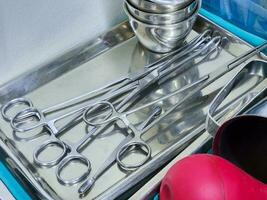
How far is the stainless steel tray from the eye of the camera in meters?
0.51

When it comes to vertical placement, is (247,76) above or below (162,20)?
below

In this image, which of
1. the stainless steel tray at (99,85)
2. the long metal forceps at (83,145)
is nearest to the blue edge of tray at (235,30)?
the stainless steel tray at (99,85)

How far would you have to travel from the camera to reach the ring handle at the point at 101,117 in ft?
1.83

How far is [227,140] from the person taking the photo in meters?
0.48

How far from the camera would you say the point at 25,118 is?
0.58 meters

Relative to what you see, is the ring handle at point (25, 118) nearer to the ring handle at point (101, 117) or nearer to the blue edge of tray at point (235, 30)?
the ring handle at point (101, 117)

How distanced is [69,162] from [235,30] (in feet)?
1.10

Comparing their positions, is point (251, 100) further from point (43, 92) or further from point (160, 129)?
point (43, 92)

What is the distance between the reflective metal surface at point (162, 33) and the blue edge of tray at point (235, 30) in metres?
0.08

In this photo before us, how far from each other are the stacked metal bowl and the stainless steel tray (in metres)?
0.03

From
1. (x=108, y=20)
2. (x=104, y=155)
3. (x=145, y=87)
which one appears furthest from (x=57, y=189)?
(x=108, y=20)

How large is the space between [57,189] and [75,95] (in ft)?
0.49

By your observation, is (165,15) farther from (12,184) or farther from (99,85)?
(12,184)

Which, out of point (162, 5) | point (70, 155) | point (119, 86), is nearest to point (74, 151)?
point (70, 155)
